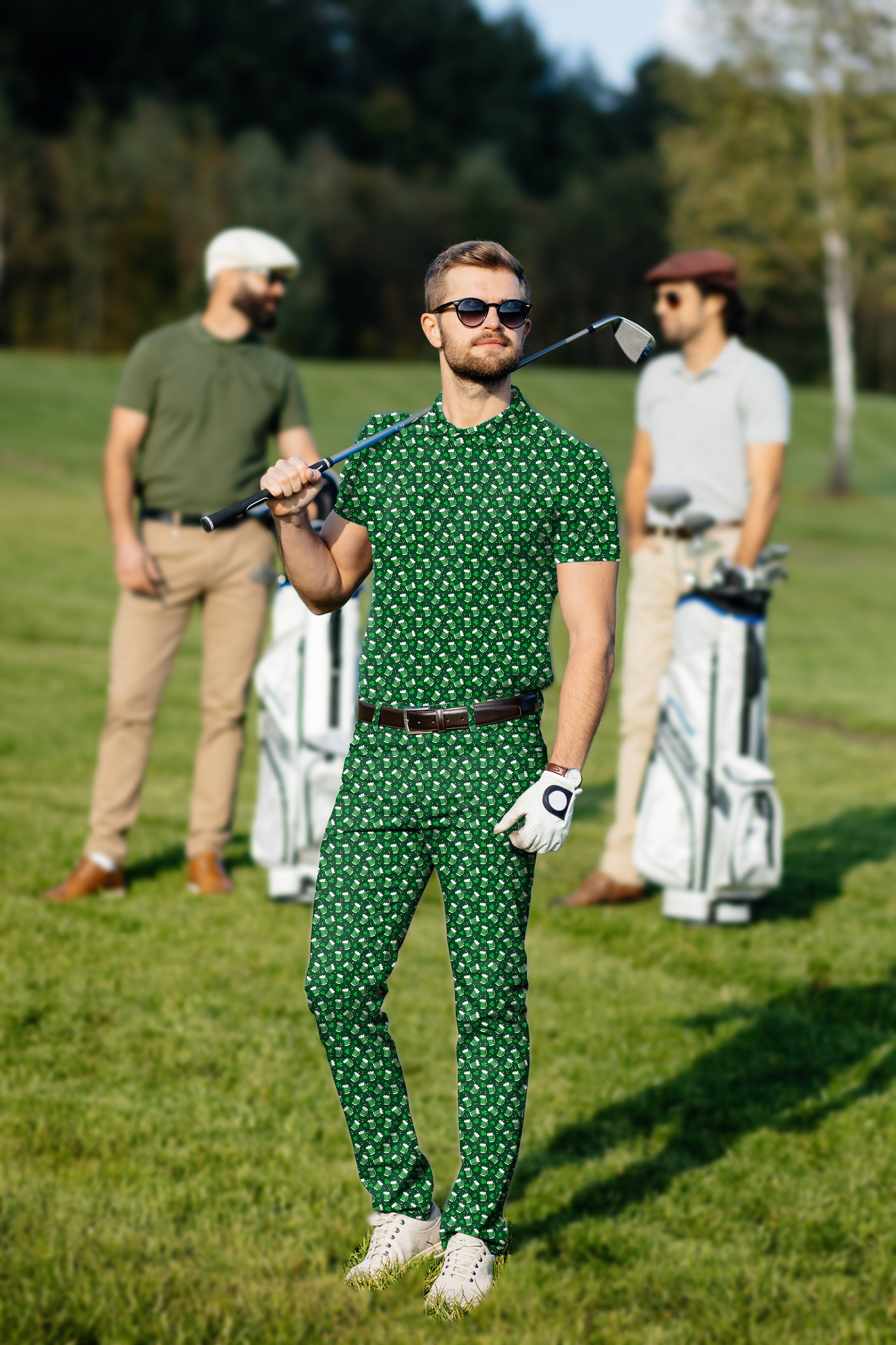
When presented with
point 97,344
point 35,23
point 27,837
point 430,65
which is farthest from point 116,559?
point 430,65

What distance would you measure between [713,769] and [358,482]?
12.1 ft

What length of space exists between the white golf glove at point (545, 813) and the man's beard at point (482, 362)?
2.74ft

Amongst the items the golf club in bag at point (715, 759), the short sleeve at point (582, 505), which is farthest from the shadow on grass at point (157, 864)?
the short sleeve at point (582, 505)

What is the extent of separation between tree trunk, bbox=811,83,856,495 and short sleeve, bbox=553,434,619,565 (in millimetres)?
34671

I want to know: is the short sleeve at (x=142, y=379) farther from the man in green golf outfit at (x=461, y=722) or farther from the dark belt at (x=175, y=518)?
the man in green golf outfit at (x=461, y=722)

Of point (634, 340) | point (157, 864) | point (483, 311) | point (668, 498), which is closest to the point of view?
point (483, 311)

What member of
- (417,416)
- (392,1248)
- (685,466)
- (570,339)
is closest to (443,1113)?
(392,1248)

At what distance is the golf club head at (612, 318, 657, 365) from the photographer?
3703 mm

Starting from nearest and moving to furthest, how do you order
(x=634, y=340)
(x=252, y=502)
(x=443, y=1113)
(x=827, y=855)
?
1. (x=252, y=502)
2. (x=634, y=340)
3. (x=443, y=1113)
4. (x=827, y=855)

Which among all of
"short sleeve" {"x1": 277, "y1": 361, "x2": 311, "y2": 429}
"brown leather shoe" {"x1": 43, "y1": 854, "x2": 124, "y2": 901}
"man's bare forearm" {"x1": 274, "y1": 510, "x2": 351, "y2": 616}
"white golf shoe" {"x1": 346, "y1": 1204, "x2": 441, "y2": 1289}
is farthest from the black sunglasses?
"brown leather shoe" {"x1": 43, "y1": 854, "x2": 124, "y2": 901}

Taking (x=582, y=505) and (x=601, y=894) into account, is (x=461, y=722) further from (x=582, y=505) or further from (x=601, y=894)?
(x=601, y=894)

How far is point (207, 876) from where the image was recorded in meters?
7.18

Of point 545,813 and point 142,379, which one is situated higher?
point 142,379

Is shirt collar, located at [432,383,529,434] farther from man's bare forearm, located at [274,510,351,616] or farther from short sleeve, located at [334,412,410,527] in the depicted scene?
man's bare forearm, located at [274,510,351,616]
